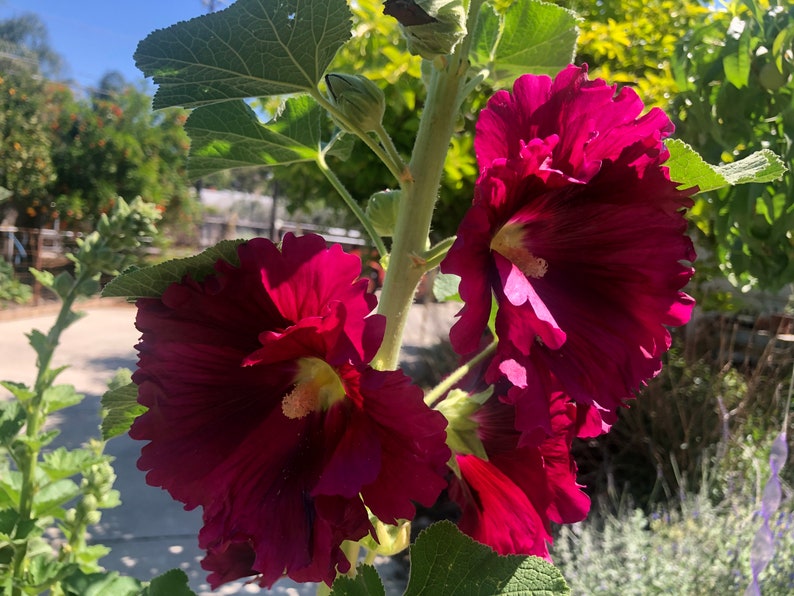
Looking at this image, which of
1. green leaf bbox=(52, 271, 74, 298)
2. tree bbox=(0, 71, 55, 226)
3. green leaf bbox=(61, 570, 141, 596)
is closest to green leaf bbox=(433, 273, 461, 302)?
green leaf bbox=(61, 570, 141, 596)

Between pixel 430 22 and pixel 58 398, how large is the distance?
106cm

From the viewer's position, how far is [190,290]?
14.1 inches

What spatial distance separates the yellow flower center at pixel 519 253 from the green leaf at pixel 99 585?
600mm

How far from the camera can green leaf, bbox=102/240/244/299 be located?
0.36 m

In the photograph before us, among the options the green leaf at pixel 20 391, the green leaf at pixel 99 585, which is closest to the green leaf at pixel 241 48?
the green leaf at pixel 99 585

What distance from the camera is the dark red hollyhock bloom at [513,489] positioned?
426 millimetres

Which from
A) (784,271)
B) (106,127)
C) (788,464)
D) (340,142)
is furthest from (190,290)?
(106,127)

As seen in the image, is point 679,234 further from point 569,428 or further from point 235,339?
point 235,339

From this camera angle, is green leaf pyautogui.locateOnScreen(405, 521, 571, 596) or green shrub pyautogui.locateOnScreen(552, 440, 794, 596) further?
green shrub pyautogui.locateOnScreen(552, 440, 794, 596)

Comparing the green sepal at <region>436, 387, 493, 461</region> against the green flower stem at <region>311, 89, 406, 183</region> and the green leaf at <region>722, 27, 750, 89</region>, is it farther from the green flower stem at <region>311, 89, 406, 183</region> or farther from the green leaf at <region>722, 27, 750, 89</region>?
the green leaf at <region>722, 27, 750, 89</region>

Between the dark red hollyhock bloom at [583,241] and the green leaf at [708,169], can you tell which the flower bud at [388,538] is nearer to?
the dark red hollyhock bloom at [583,241]

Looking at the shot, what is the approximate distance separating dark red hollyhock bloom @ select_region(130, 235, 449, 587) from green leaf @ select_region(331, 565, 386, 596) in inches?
2.3

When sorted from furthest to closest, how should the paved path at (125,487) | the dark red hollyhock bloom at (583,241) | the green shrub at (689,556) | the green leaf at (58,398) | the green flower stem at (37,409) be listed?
the paved path at (125,487)
the green shrub at (689,556)
the green leaf at (58,398)
the green flower stem at (37,409)
the dark red hollyhock bloom at (583,241)

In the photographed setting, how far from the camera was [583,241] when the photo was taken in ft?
1.31
